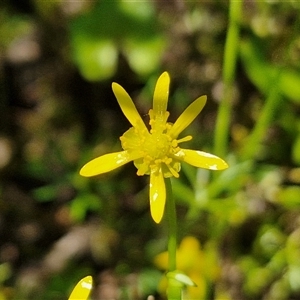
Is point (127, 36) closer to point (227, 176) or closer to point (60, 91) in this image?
point (60, 91)

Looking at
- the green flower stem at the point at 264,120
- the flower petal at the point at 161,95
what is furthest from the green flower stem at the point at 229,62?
the flower petal at the point at 161,95

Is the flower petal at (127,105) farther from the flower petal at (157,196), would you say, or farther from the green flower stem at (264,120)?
the green flower stem at (264,120)

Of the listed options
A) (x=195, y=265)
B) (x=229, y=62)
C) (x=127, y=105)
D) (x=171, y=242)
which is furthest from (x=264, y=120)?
(x=171, y=242)

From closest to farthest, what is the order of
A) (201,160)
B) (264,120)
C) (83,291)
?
(83,291) → (201,160) → (264,120)

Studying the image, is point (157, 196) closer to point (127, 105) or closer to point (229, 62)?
point (127, 105)

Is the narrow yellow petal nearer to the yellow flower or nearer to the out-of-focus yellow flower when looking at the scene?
the yellow flower
